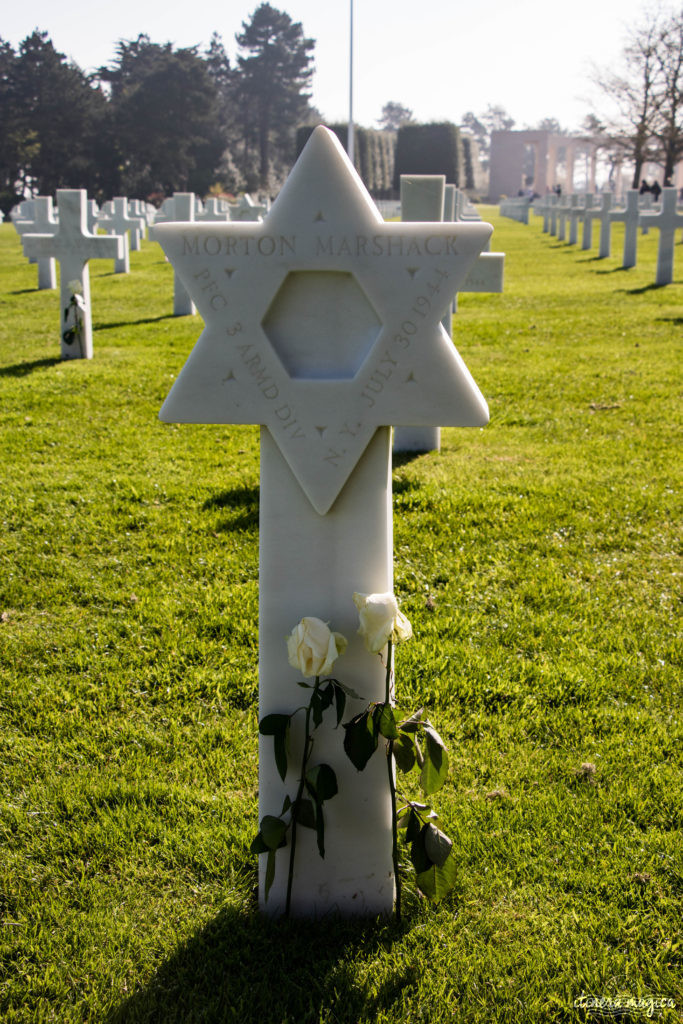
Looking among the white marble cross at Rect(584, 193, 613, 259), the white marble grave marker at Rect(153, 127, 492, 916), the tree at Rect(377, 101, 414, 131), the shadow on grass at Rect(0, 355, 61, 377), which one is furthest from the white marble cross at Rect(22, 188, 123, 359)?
the tree at Rect(377, 101, 414, 131)

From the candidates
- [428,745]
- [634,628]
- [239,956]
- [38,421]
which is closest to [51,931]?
[239,956]

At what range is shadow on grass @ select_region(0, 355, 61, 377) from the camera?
814 centimetres

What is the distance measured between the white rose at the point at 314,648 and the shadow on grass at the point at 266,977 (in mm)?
704

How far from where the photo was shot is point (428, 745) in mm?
2018

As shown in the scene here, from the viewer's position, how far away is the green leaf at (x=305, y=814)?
6.52 feet

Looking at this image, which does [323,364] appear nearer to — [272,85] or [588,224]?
[588,224]

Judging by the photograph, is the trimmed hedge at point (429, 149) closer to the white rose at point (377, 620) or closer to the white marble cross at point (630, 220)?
the white marble cross at point (630, 220)

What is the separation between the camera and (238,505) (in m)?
4.86

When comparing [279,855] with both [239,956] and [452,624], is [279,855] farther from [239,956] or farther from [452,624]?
[452,624]

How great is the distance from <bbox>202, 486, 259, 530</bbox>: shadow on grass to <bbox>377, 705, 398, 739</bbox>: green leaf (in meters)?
2.70

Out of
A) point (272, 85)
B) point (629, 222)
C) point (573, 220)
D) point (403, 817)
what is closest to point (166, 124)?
point (272, 85)

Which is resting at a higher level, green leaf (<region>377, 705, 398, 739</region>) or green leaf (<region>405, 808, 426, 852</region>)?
green leaf (<region>377, 705, 398, 739</region>)

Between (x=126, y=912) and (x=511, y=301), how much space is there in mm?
11638

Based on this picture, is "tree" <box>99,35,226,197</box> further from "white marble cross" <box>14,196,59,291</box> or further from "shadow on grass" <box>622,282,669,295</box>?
"shadow on grass" <box>622,282,669,295</box>
